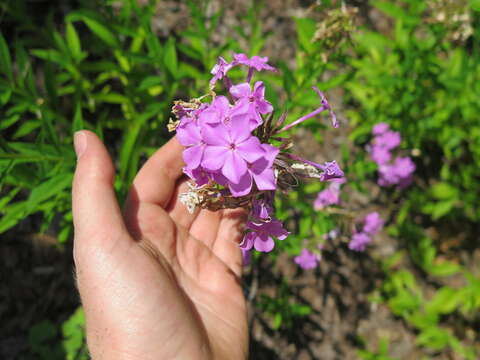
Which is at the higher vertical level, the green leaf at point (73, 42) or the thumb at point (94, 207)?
the green leaf at point (73, 42)

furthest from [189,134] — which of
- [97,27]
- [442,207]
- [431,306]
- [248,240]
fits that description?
[431,306]

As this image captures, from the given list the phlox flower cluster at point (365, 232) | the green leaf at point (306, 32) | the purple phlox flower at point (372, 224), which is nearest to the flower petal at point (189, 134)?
the green leaf at point (306, 32)

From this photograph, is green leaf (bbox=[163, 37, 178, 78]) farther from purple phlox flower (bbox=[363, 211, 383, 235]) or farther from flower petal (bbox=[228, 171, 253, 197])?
purple phlox flower (bbox=[363, 211, 383, 235])

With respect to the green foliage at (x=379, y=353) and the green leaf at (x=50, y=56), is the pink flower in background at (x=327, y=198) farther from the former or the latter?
the green leaf at (x=50, y=56)

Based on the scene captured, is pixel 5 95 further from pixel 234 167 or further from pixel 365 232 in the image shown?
pixel 365 232

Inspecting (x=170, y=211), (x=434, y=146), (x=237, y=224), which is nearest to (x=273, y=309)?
(x=237, y=224)

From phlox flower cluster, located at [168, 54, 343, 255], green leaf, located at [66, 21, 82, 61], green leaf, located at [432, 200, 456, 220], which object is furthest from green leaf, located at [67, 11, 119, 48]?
green leaf, located at [432, 200, 456, 220]
